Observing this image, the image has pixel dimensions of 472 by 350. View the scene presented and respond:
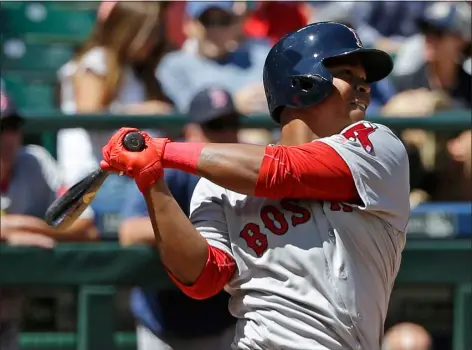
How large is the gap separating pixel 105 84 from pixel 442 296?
2076 millimetres

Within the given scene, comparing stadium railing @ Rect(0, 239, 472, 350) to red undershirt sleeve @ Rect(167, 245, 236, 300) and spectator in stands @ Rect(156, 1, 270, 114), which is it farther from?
spectator in stands @ Rect(156, 1, 270, 114)

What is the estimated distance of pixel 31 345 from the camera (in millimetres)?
4613

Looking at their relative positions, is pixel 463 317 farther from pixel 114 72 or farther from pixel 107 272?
pixel 114 72

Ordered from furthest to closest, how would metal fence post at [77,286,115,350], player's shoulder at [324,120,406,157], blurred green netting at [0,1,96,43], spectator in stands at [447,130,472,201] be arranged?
blurred green netting at [0,1,96,43]
spectator in stands at [447,130,472,201]
metal fence post at [77,286,115,350]
player's shoulder at [324,120,406,157]

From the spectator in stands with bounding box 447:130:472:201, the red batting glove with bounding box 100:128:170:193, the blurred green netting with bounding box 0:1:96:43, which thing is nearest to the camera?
the red batting glove with bounding box 100:128:170:193

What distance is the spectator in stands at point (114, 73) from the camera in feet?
17.3

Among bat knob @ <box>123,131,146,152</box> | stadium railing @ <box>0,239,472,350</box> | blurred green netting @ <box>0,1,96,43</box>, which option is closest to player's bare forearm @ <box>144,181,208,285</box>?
bat knob @ <box>123,131,146,152</box>

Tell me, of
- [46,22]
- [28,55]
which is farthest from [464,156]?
[46,22]

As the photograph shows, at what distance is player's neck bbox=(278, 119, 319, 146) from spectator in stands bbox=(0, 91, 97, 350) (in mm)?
1522

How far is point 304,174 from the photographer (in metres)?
2.50

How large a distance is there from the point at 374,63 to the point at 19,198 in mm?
2205

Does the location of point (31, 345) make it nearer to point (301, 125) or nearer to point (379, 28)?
point (301, 125)

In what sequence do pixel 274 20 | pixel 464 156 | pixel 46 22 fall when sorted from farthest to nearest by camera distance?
pixel 46 22, pixel 274 20, pixel 464 156

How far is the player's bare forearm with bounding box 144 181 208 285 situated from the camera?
2514mm
